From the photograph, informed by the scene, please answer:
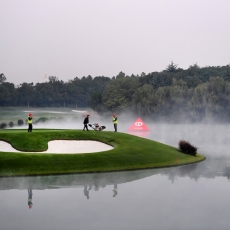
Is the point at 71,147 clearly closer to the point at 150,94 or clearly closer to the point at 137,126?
the point at 137,126

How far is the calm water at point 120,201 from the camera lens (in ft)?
57.8

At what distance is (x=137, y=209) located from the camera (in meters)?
19.8

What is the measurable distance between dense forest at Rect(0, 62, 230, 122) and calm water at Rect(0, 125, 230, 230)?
70.5 m

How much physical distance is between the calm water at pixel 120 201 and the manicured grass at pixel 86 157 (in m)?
1.59

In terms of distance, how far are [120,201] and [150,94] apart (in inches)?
3545

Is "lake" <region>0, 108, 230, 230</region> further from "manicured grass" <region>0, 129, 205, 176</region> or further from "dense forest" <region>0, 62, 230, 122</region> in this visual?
"dense forest" <region>0, 62, 230, 122</region>

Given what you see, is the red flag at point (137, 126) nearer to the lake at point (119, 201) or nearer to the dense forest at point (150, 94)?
the dense forest at point (150, 94)

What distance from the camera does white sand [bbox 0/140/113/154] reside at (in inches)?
1342

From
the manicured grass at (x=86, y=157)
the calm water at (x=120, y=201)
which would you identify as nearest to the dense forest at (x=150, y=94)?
the manicured grass at (x=86, y=157)

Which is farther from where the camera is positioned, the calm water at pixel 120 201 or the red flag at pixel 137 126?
the red flag at pixel 137 126

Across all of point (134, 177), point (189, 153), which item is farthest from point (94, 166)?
point (189, 153)

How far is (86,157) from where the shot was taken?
32.9 meters

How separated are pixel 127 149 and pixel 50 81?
427 feet

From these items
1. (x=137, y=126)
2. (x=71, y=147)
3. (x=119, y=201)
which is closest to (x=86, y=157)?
(x=71, y=147)
